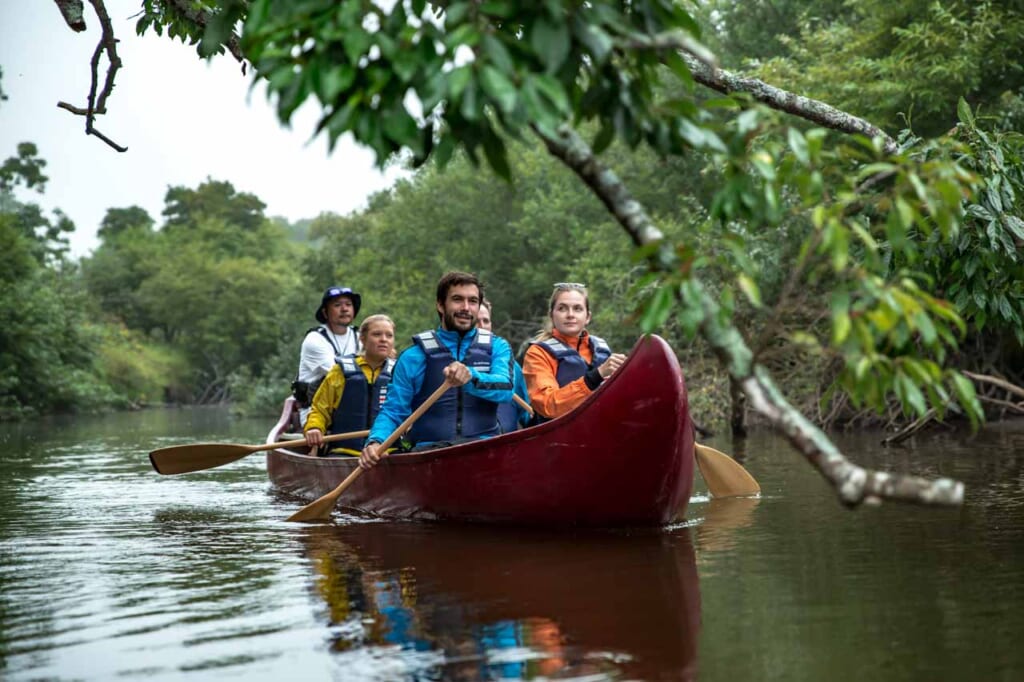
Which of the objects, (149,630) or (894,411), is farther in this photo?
(894,411)

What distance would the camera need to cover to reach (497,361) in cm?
702

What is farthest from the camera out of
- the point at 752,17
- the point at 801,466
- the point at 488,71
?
the point at 752,17

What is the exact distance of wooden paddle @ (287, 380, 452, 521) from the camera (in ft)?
22.5

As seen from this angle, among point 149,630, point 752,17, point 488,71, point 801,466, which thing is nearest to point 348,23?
point 488,71

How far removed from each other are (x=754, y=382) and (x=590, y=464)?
2.96 metres

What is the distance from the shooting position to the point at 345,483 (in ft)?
24.0

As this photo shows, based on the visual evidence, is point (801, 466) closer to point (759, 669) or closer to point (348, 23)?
point (759, 669)

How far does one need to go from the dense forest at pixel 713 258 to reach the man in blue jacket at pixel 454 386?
3.49 feet

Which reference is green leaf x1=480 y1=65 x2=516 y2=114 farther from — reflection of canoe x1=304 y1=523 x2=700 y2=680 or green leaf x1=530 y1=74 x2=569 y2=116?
reflection of canoe x1=304 y1=523 x2=700 y2=680

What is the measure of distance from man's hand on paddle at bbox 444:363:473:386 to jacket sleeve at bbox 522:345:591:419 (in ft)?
1.84

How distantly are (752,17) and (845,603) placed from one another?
783 inches

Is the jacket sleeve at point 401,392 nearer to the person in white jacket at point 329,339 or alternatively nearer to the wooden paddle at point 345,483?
the wooden paddle at point 345,483

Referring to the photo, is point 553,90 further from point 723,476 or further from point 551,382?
point 723,476

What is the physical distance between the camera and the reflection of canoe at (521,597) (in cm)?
379
